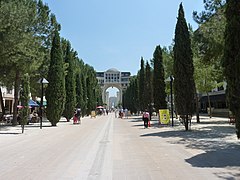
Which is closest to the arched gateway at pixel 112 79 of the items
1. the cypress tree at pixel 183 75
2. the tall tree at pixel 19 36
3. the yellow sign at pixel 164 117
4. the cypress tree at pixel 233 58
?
the tall tree at pixel 19 36

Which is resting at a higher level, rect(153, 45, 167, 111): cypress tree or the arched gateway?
the arched gateway

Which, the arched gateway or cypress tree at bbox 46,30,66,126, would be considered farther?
the arched gateway

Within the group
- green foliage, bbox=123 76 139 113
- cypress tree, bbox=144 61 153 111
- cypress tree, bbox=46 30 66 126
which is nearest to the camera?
cypress tree, bbox=46 30 66 126

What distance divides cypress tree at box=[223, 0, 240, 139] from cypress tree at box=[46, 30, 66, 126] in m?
20.4

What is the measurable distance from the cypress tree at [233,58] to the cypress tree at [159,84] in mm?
22017

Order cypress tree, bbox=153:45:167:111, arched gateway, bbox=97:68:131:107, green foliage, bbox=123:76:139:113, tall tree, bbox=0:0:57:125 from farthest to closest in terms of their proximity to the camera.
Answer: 1. arched gateway, bbox=97:68:131:107
2. green foliage, bbox=123:76:139:113
3. cypress tree, bbox=153:45:167:111
4. tall tree, bbox=0:0:57:125

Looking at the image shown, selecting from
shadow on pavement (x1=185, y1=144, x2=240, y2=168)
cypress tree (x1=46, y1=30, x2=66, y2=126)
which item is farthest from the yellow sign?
shadow on pavement (x1=185, y1=144, x2=240, y2=168)

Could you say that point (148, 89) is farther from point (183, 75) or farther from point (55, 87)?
point (183, 75)

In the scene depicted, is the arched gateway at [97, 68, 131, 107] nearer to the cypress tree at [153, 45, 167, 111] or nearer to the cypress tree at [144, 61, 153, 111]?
the cypress tree at [144, 61, 153, 111]

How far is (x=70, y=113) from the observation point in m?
37.8

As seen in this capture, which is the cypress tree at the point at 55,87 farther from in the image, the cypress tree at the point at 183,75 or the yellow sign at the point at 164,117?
the cypress tree at the point at 183,75

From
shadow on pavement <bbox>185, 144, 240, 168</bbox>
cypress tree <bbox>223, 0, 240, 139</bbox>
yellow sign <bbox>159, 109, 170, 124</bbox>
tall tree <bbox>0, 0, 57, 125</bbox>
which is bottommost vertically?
shadow on pavement <bbox>185, 144, 240, 168</bbox>

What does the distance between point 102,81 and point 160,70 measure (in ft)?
403

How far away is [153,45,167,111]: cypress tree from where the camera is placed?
1271 inches
